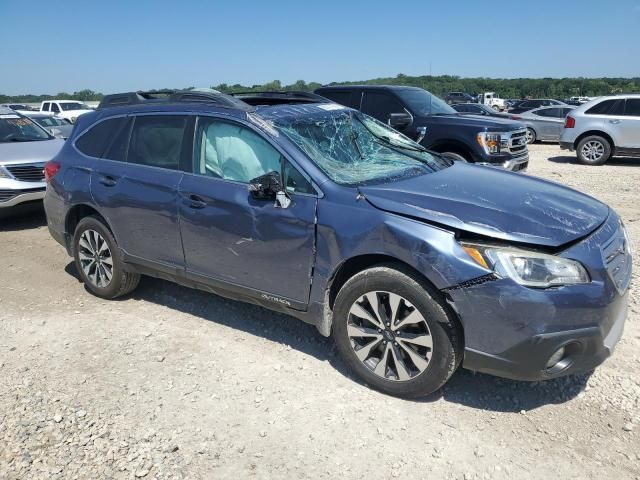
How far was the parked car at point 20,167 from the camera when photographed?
7301mm

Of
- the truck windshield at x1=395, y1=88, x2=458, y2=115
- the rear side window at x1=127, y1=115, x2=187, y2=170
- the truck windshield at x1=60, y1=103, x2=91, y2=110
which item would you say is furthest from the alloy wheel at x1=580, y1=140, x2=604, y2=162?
the truck windshield at x1=60, y1=103, x2=91, y2=110

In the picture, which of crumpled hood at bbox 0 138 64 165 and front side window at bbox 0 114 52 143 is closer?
crumpled hood at bbox 0 138 64 165

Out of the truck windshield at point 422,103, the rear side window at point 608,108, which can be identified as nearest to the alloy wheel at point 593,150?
the rear side window at point 608,108

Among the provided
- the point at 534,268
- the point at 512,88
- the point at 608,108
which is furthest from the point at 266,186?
the point at 512,88

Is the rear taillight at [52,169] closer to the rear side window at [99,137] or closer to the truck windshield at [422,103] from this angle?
the rear side window at [99,137]

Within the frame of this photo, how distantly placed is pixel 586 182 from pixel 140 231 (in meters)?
9.12

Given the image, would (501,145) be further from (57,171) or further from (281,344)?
(57,171)

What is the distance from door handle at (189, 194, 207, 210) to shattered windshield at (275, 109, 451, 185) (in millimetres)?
758

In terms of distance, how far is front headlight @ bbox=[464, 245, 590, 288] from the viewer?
276 cm

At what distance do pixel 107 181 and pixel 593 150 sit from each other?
12323mm

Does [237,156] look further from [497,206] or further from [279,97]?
[497,206]

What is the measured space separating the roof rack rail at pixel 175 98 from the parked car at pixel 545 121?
657 inches

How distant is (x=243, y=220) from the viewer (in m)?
3.62

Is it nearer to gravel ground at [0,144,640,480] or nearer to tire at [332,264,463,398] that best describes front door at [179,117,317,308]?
tire at [332,264,463,398]
